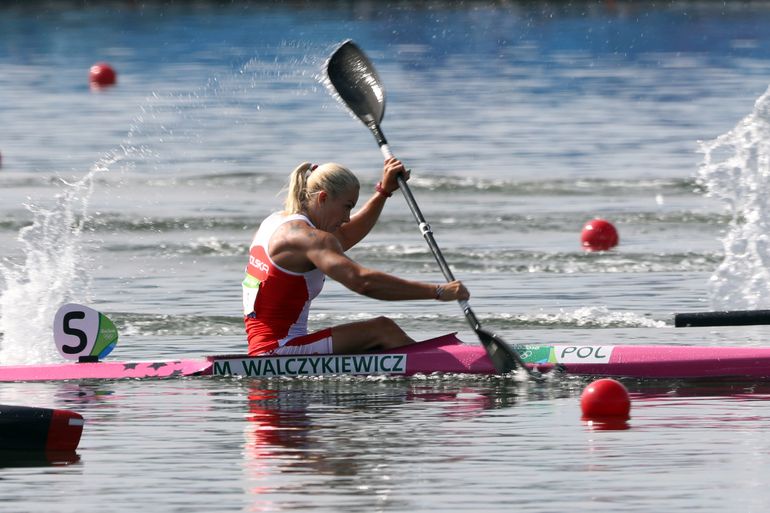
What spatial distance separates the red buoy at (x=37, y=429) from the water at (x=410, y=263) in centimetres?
14

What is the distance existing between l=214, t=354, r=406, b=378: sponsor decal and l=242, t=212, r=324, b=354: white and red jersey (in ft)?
0.37

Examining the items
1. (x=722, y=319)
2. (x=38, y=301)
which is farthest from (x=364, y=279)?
(x=38, y=301)

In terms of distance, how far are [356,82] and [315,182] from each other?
7.47 feet

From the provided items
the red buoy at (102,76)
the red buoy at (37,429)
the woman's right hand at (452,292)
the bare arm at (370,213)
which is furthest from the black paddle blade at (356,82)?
the red buoy at (102,76)

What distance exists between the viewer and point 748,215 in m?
15.7

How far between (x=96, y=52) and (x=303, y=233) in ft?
130

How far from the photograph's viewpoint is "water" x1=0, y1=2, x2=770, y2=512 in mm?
8695

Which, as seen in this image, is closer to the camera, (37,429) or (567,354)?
(37,429)

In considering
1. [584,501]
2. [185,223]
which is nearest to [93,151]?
[185,223]

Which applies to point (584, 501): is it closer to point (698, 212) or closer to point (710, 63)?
point (698, 212)

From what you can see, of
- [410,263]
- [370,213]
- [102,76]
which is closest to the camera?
[370,213]

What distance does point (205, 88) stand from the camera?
37875 mm

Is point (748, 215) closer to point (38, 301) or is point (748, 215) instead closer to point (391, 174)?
point (391, 174)

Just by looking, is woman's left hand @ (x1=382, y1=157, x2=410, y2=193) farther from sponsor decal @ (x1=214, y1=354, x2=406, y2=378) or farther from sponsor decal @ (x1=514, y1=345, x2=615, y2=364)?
sponsor decal @ (x1=514, y1=345, x2=615, y2=364)
